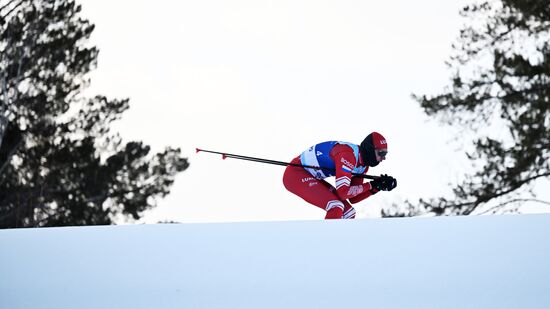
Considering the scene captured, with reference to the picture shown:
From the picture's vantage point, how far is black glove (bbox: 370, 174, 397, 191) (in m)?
6.81

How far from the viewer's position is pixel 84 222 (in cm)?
1741

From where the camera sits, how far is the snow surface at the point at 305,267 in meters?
4.38

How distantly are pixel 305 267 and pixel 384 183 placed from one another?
239cm

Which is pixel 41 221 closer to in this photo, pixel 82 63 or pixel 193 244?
pixel 82 63

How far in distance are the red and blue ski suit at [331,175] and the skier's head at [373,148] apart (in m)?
0.05

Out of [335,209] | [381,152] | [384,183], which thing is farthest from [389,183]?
[335,209]

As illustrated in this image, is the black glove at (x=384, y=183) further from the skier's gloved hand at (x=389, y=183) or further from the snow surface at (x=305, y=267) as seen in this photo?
the snow surface at (x=305, y=267)

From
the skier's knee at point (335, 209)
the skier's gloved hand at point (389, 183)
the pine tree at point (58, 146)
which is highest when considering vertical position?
the pine tree at point (58, 146)

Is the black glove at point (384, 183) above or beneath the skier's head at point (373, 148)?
beneath

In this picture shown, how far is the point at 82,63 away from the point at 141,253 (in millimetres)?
13219

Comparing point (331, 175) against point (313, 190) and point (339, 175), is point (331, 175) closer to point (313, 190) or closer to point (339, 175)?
point (313, 190)

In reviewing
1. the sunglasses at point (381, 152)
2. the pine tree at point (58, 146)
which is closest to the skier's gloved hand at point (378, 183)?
the sunglasses at point (381, 152)

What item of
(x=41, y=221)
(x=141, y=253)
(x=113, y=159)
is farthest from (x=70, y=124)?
(x=141, y=253)

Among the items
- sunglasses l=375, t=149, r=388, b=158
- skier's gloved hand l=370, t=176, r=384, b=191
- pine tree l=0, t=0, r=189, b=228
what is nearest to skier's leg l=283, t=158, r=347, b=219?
skier's gloved hand l=370, t=176, r=384, b=191
